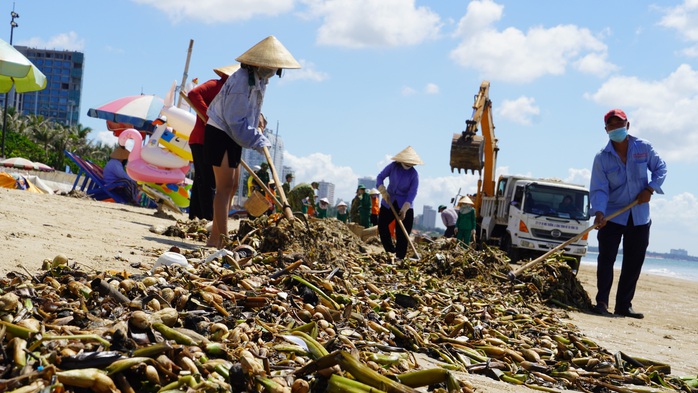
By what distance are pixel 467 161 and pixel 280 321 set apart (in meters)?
15.1

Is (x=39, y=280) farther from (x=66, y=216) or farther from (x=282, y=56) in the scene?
(x=66, y=216)

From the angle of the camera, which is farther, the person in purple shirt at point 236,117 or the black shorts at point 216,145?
the black shorts at point 216,145

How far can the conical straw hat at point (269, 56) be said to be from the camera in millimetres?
6766

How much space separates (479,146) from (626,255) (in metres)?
10.4

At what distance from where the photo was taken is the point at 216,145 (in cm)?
689

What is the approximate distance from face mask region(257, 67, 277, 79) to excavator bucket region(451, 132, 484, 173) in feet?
38.1

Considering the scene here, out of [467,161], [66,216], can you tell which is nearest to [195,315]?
[66,216]

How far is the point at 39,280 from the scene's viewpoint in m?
3.62

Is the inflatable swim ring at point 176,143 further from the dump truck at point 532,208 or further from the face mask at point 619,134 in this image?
the face mask at point 619,134

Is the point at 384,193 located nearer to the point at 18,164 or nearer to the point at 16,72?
the point at 16,72

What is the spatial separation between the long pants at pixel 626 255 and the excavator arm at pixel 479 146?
10143 mm

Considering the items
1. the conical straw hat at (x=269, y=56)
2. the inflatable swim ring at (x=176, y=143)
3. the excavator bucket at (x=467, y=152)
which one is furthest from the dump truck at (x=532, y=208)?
the conical straw hat at (x=269, y=56)

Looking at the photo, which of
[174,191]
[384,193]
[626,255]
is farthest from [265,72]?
[174,191]

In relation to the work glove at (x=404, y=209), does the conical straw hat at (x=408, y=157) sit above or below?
above
